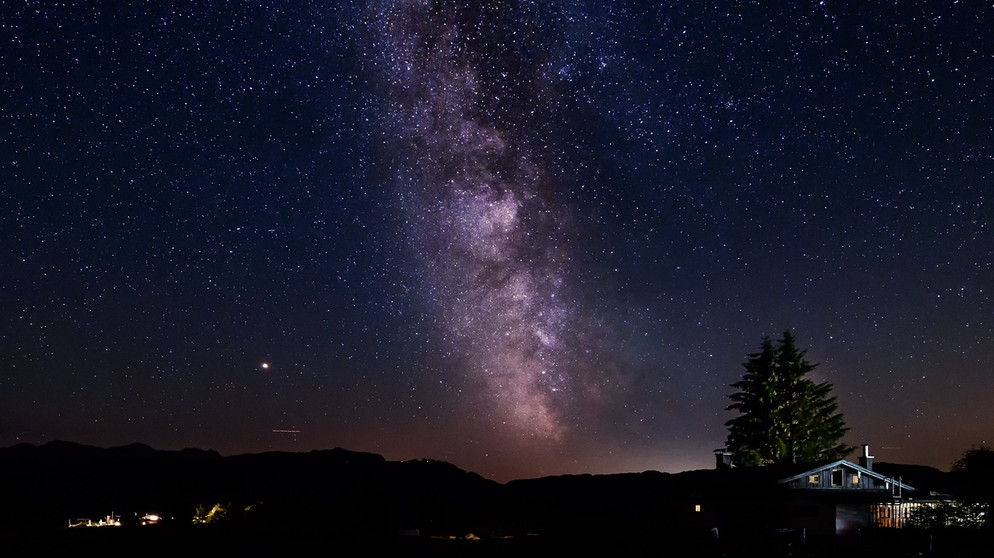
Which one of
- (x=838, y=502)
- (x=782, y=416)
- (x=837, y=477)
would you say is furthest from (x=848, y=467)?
(x=782, y=416)

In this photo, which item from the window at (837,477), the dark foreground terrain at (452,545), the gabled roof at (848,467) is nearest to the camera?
the dark foreground terrain at (452,545)

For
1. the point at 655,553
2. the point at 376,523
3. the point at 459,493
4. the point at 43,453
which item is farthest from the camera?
the point at 43,453

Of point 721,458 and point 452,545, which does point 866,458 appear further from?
point 452,545

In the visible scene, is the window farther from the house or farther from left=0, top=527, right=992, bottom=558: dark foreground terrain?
left=0, top=527, right=992, bottom=558: dark foreground terrain

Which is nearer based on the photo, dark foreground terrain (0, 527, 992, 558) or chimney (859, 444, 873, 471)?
dark foreground terrain (0, 527, 992, 558)

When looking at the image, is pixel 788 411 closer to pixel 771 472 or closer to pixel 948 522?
pixel 771 472

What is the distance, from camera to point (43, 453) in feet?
569

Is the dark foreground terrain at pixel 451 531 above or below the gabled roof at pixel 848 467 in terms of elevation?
below

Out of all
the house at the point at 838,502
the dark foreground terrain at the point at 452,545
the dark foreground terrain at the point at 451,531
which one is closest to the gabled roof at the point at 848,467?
the house at the point at 838,502

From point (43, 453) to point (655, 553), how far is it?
19725 cm

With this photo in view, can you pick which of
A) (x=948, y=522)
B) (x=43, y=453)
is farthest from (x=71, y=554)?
(x=43, y=453)

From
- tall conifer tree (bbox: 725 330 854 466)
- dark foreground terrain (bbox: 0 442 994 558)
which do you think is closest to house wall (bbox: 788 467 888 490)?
dark foreground terrain (bbox: 0 442 994 558)

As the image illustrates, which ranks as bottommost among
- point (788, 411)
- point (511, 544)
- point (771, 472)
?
point (511, 544)

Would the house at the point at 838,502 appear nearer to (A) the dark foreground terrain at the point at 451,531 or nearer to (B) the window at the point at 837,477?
(B) the window at the point at 837,477
